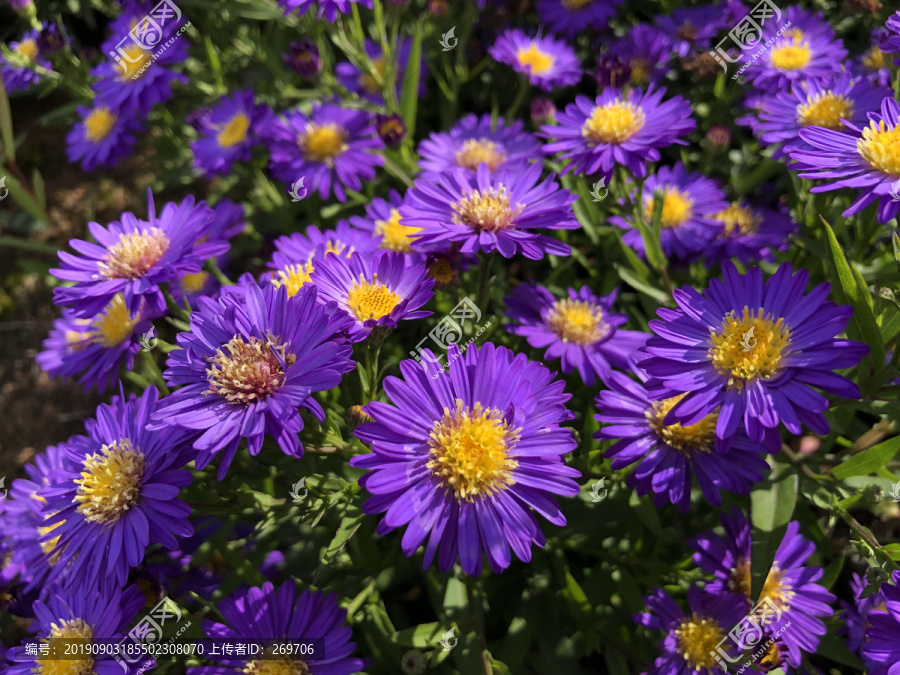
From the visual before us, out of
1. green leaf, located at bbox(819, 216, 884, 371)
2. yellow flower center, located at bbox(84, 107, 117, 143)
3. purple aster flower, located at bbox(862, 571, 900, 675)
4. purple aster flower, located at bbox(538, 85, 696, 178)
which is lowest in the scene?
purple aster flower, located at bbox(862, 571, 900, 675)

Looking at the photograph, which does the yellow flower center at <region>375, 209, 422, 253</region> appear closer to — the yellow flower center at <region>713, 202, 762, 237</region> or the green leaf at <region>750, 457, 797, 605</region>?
the yellow flower center at <region>713, 202, 762, 237</region>

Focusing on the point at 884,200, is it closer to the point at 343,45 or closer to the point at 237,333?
the point at 237,333

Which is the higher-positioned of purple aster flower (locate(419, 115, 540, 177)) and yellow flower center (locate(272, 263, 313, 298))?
yellow flower center (locate(272, 263, 313, 298))

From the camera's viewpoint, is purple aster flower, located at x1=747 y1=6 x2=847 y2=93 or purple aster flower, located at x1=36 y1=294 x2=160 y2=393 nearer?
purple aster flower, located at x1=36 y1=294 x2=160 y2=393

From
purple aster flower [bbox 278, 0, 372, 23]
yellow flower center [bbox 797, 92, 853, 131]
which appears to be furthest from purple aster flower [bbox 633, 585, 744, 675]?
purple aster flower [bbox 278, 0, 372, 23]

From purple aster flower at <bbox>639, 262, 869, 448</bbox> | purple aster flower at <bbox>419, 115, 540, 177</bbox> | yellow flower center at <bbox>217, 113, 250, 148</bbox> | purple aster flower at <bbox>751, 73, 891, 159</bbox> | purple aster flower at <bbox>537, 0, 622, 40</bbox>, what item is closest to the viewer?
purple aster flower at <bbox>639, 262, 869, 448</bbox>

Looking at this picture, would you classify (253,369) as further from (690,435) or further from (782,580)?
(782,580)
